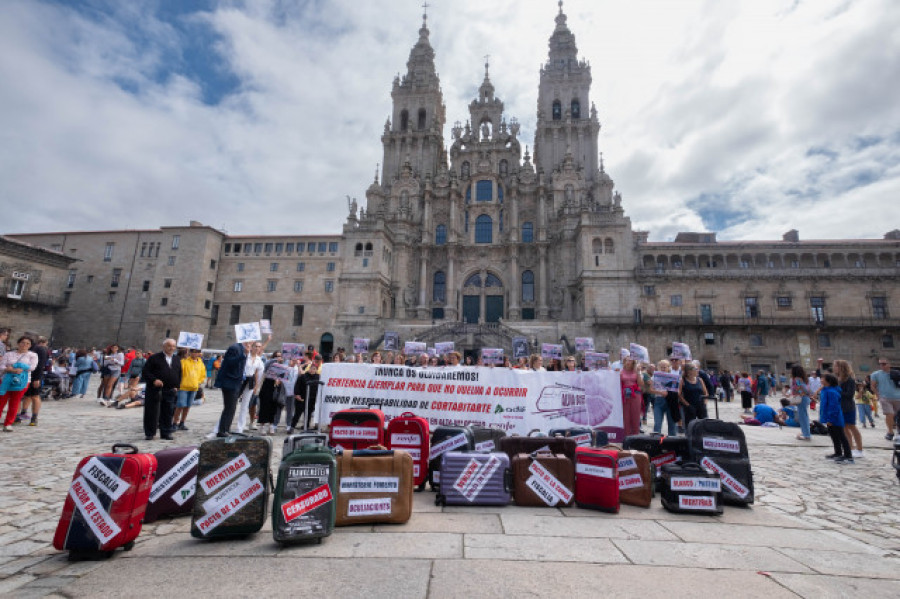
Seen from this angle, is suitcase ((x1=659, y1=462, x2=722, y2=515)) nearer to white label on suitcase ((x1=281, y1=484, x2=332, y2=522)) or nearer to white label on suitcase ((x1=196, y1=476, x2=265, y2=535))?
white label on suitcase ((x1=281, y1=484, x2=332, y2=522))

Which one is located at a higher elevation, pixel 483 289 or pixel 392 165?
pixel 392 165

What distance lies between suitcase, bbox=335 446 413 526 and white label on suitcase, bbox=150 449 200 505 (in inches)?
66.6

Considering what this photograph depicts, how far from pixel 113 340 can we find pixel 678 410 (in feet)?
173

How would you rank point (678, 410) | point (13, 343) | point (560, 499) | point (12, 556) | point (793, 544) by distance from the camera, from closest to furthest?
point (12, 556) < point (793, 544) < point (560, 499) < point (678, 410) < point (13, 343)

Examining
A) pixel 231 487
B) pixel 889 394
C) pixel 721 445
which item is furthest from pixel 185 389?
pixel 889 394

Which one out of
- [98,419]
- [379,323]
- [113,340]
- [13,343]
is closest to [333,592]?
[98,419]

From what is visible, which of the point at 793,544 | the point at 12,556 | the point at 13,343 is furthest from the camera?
the point at 13,343

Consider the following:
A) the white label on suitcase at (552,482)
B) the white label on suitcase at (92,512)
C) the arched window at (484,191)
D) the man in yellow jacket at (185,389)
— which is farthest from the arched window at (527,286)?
the white label on suitcase at (92,512)

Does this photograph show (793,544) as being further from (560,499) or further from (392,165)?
(392,165)

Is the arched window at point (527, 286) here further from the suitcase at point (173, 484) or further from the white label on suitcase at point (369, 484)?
the suitcase at point (173, 484)

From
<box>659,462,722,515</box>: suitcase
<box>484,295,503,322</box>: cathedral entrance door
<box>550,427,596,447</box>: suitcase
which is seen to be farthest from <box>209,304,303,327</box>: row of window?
<box>659,462,722,515</box>: suitcase

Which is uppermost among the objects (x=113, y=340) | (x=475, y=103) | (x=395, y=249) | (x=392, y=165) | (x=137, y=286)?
(x=475, y=103)

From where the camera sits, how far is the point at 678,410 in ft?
30.8

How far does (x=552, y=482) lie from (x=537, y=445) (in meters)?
A: 0.55
